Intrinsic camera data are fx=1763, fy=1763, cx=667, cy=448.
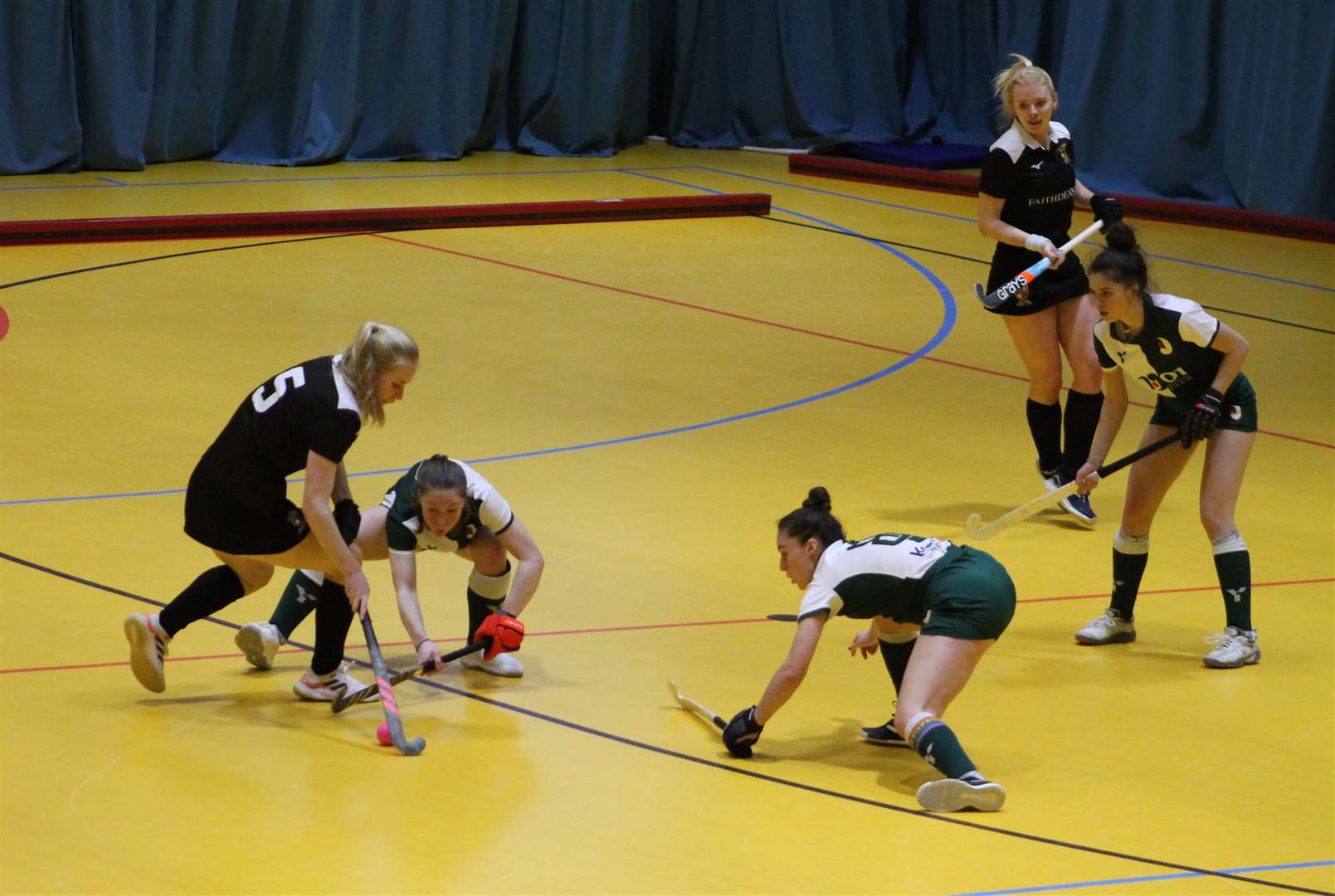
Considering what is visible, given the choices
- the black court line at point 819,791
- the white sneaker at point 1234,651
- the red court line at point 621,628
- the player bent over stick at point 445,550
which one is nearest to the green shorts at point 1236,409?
the white sneaker at point 1234,651

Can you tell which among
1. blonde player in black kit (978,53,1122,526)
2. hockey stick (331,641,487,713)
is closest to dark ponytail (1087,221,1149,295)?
blonde player in black kit (978,53,1122,526)

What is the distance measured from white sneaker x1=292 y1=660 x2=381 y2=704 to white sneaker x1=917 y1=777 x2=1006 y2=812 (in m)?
1.32

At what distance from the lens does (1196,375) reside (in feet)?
15.1

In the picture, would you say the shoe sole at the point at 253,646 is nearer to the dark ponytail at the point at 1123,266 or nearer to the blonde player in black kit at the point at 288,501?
the blonde player in black kit at the point at 288,501

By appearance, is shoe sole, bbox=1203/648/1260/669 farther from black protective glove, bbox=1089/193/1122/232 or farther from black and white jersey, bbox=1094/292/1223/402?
black protective glove, bbox=1089/193/1122/232

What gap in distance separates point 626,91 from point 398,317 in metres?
6.32

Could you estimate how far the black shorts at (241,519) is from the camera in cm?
396

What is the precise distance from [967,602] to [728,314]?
4.77 m

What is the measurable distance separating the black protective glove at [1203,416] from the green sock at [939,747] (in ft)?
4.09

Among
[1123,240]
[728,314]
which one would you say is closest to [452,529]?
[1123,240]

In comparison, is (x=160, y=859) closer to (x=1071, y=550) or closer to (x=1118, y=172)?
(x=1071, y=550)

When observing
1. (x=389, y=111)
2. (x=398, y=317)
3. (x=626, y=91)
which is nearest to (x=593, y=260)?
(x=398, y=317)

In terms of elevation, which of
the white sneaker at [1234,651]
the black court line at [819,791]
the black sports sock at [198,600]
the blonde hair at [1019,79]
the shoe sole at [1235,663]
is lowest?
the shoe sole at [1235,663]

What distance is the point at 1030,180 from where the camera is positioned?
5785 mm
